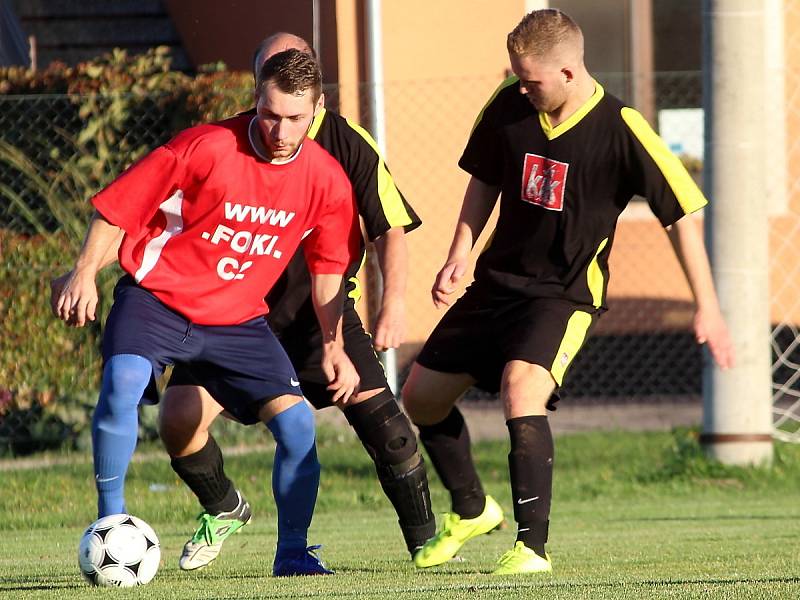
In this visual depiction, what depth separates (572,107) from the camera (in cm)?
631

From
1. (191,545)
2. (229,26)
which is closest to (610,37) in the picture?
(229,26)

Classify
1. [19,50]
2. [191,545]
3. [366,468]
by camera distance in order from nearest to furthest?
[191,545], [366,468], [19,50]

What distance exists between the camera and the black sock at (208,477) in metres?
6.54

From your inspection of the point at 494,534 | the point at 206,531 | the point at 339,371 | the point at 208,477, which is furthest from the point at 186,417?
the point at 494,534

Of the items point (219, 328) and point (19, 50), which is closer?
point (219, 328)

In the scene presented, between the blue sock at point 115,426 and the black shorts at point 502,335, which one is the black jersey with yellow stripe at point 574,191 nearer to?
the black shorts at point 502,335

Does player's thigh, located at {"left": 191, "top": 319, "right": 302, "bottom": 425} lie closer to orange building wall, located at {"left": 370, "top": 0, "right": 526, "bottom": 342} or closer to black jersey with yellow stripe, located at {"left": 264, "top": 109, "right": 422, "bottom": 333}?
black jersey with yellow stripe, located at {"left": 264, "top": 109, "right": 422, "bottom": 333}

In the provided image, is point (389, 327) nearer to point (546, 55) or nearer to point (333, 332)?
point (333, 332)

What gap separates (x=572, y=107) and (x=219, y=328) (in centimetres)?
157

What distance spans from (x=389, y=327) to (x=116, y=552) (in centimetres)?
129

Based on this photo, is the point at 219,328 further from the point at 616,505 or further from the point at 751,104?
the point at 751,104

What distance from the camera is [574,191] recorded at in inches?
247

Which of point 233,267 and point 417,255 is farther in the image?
point 417,255

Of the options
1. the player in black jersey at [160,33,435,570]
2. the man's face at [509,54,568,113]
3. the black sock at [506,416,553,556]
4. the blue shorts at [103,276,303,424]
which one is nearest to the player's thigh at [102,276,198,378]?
the blue shorts at [103,276,303,424]
